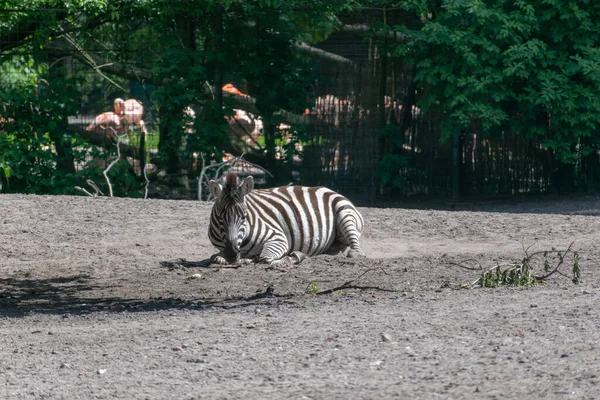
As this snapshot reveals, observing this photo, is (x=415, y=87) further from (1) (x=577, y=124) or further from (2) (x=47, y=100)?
(2) (x=47, y=100)

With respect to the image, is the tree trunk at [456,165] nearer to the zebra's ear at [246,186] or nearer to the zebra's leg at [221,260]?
the zebra's ear at [246,186]

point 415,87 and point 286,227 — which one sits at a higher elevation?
point 415,87

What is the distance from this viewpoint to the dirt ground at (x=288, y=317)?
4.77 m

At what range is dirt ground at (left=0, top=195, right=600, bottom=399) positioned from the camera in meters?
4.77

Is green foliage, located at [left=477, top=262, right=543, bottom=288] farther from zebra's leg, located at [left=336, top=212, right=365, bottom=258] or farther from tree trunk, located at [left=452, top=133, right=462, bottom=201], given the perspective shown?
tree trunk, located at [left=452, top=133, right=462, bottom=201]

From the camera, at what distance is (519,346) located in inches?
207

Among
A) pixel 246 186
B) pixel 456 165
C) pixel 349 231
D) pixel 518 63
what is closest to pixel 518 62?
pixel 518 63

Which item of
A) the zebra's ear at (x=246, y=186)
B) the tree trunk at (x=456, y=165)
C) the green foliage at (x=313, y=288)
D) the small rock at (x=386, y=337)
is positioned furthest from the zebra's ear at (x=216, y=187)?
the tree trunk at (x=456, y=165)

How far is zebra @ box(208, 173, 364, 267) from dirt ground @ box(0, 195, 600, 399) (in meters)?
0.31

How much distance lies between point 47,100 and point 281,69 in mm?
3848

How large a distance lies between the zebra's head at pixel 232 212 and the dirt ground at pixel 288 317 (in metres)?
0.28

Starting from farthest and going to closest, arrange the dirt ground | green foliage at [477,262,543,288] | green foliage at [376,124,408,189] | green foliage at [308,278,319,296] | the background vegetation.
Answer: green foliage at [376,124,408,189] → the background vegetation → green foliage at [477,262,543,288] → green foliage at [308,278,319,296] → the dirt ground

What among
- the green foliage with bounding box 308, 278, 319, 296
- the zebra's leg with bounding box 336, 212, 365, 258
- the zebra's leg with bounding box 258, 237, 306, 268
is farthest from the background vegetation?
Result: the green foliage with bounding box 308, 278, 319, 296

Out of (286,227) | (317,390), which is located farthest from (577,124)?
(317,390)
